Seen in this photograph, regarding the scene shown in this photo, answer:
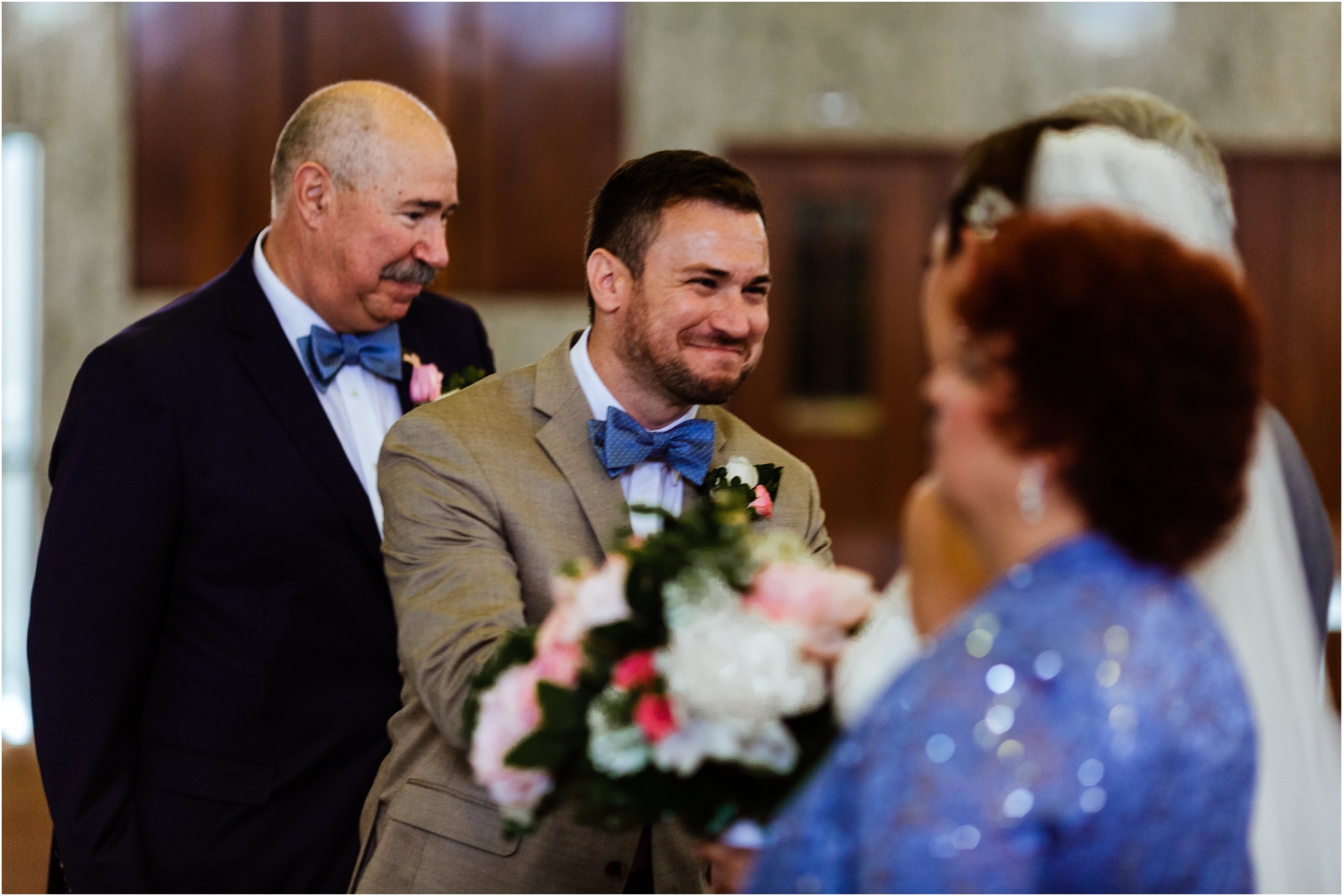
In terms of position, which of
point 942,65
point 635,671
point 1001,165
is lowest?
point 635,671

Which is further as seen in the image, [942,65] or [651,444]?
[942,65]

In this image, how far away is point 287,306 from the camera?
245 cm

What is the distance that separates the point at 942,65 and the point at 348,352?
18.4 ft

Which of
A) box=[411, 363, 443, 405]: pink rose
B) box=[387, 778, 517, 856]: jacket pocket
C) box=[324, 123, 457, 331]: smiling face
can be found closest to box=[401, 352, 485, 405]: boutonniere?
box=[411, 363, 443, 405]: pink rose

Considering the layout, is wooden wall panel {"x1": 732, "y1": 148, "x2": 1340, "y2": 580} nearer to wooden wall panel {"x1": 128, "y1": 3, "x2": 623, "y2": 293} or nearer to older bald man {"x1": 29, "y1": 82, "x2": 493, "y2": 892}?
wooden wall panel {"x1": 128, "y1": 3, "x2": 623, "y2": 293}

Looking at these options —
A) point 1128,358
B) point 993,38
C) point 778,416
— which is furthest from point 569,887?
point 993,38

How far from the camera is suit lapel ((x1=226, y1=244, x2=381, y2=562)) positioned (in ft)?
7.30

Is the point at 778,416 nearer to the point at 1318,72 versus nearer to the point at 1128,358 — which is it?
the point at 1318,72

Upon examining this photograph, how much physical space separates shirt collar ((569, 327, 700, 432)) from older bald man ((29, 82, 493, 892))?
51 cm

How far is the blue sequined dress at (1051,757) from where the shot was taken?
1018mm

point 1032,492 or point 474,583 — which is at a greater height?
point 1032,492

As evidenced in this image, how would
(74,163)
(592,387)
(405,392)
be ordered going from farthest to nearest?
(74,163)
(405,392)
(592,387)

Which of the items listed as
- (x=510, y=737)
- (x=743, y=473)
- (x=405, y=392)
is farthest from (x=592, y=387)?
(x=510, y=737)

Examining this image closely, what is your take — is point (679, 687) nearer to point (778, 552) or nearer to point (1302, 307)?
point (778, 552)
